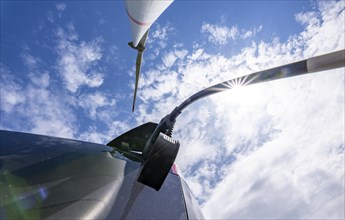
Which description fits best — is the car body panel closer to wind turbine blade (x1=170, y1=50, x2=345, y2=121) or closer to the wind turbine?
wind turbine blade (x1=170, y1=50, x2=345, y2=121)

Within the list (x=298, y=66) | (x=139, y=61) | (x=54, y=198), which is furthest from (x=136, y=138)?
(x=139, y=61)

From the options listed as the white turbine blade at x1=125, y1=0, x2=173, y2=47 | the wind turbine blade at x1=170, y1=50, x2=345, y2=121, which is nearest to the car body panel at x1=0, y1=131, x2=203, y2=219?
the wind turbine blade at x1=170, y1=50, x2=345, y2=121

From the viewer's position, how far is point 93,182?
6.68 feet

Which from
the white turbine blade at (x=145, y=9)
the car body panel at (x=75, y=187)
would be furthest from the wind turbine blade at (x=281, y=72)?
the white turbine blade at (x=145, y=9)

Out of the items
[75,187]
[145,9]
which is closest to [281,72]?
[145,9]

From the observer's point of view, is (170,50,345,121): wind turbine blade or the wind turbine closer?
(170,50,345,121): wind turbine blade

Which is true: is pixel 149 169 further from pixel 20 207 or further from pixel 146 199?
pixel 20 207

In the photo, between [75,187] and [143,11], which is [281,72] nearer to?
[143,11]

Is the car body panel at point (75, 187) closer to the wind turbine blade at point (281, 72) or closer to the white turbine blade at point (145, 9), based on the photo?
the wind turbine blade at point (281, 72)

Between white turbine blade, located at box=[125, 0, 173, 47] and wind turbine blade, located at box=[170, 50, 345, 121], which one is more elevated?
white turbine blade, located at box=[125, 0, 173, 47]

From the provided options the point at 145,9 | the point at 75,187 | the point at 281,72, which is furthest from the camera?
the point at 145,9

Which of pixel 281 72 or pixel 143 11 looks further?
pixel 143 11

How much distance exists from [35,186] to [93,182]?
0.42 metres

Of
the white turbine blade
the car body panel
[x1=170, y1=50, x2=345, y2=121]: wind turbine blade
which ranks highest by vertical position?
the white turbine blade
